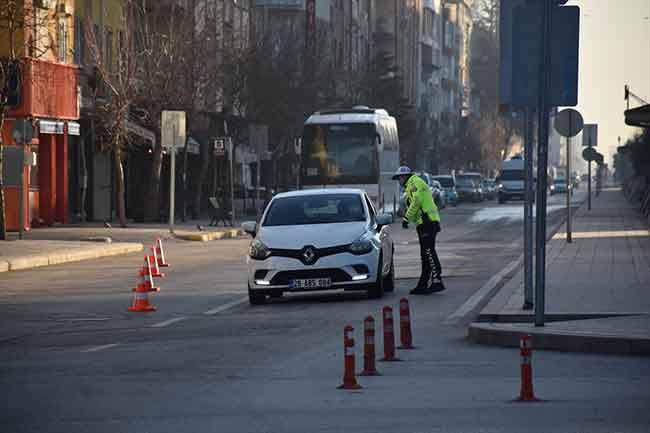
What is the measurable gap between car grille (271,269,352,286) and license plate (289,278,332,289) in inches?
1.6

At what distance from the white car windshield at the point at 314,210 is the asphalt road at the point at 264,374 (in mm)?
1070

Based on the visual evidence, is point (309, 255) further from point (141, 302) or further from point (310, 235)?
point (141, 302)

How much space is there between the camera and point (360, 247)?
22547 mm

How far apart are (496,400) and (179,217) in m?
50.5

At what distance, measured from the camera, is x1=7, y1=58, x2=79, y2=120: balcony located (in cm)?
4616

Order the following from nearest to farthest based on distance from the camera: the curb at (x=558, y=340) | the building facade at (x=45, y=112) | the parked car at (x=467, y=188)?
the curb at (x=558, y=340) < the building facade at (x=45, y=112) < the parked car at (x=467, y=188)

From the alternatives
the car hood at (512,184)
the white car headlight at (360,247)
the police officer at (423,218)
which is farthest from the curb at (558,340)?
the car hood at (512,184)

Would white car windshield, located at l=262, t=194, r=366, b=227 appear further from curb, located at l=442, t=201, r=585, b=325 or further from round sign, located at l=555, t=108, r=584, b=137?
round sign, located at l=555, t=108, r=584, b=137

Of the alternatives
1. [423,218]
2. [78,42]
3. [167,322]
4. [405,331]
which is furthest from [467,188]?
[405,331]

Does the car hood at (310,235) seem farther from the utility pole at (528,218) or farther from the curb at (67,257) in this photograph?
the curb at (67,257)

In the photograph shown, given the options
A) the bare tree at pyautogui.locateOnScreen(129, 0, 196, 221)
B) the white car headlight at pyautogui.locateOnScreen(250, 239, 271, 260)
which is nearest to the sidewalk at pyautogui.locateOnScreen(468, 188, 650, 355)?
the white car headlight at pyautogui.locateOnScreen(250, 239, 271, 260)

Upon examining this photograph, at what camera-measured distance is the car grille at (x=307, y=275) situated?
22.3 metres

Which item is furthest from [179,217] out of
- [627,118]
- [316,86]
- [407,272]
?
[627,118]

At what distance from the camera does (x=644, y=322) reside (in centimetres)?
1752
